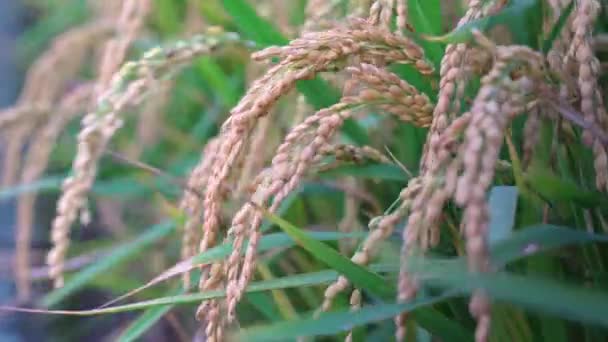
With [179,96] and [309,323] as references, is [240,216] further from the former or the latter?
[179,96]

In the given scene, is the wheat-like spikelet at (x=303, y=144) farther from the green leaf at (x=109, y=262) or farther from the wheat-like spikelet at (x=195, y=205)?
the green leaf at (x=109, y=262)

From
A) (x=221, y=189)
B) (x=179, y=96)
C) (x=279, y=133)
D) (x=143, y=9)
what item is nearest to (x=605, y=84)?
(x=221, y=189)

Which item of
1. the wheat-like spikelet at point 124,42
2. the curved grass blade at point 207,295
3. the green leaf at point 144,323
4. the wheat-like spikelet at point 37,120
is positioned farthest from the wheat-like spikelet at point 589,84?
the wheat-like spikelet at point 37,120

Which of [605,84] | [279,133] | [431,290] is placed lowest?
[431,290]

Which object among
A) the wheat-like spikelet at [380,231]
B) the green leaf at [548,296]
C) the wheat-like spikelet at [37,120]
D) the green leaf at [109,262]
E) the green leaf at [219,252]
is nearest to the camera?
the green leaf at [548,296]

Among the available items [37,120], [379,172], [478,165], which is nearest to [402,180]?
[379,172]

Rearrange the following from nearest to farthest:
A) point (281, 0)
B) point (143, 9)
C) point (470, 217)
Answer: point (470, 217) < point (143, 9) < point (281, 0)

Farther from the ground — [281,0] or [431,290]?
[281,0]
